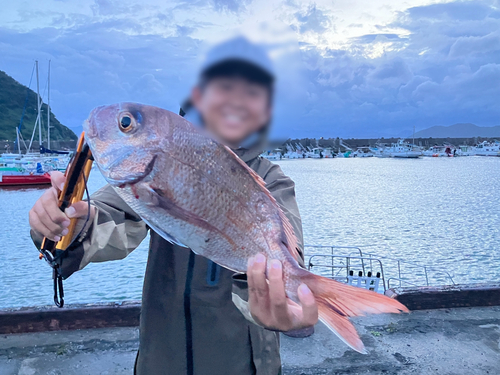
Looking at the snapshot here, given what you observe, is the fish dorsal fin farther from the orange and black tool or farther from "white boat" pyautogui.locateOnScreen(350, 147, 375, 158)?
"white boat" pyautogui.locateOnScreen(350, 147, 375, 158)

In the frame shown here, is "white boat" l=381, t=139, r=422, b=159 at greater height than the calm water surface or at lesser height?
greater

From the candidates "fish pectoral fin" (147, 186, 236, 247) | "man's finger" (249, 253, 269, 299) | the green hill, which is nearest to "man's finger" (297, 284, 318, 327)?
"man's finger" (249, 253, 269, 299)

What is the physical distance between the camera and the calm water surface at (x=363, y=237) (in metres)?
14.0

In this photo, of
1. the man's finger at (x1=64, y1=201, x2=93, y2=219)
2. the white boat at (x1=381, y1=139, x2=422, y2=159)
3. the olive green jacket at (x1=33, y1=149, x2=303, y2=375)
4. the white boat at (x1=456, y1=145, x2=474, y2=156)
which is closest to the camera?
the man's finger at (x1=64, y1=201, x2=93, y2=219)

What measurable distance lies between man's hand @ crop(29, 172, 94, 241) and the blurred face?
673 millimetres

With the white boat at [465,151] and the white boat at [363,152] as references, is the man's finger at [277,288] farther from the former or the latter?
the white boat at [465,151]

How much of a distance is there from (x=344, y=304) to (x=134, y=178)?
937mm

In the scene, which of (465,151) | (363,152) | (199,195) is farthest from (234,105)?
(465,151)

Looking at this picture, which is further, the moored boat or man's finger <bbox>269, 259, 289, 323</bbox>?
the moored boat

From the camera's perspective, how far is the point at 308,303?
1521 mm

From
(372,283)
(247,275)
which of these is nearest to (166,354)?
(247,275)

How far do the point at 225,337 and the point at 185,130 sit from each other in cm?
108

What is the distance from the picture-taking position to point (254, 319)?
5.49ft

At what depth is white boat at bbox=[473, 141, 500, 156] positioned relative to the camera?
115 metres
